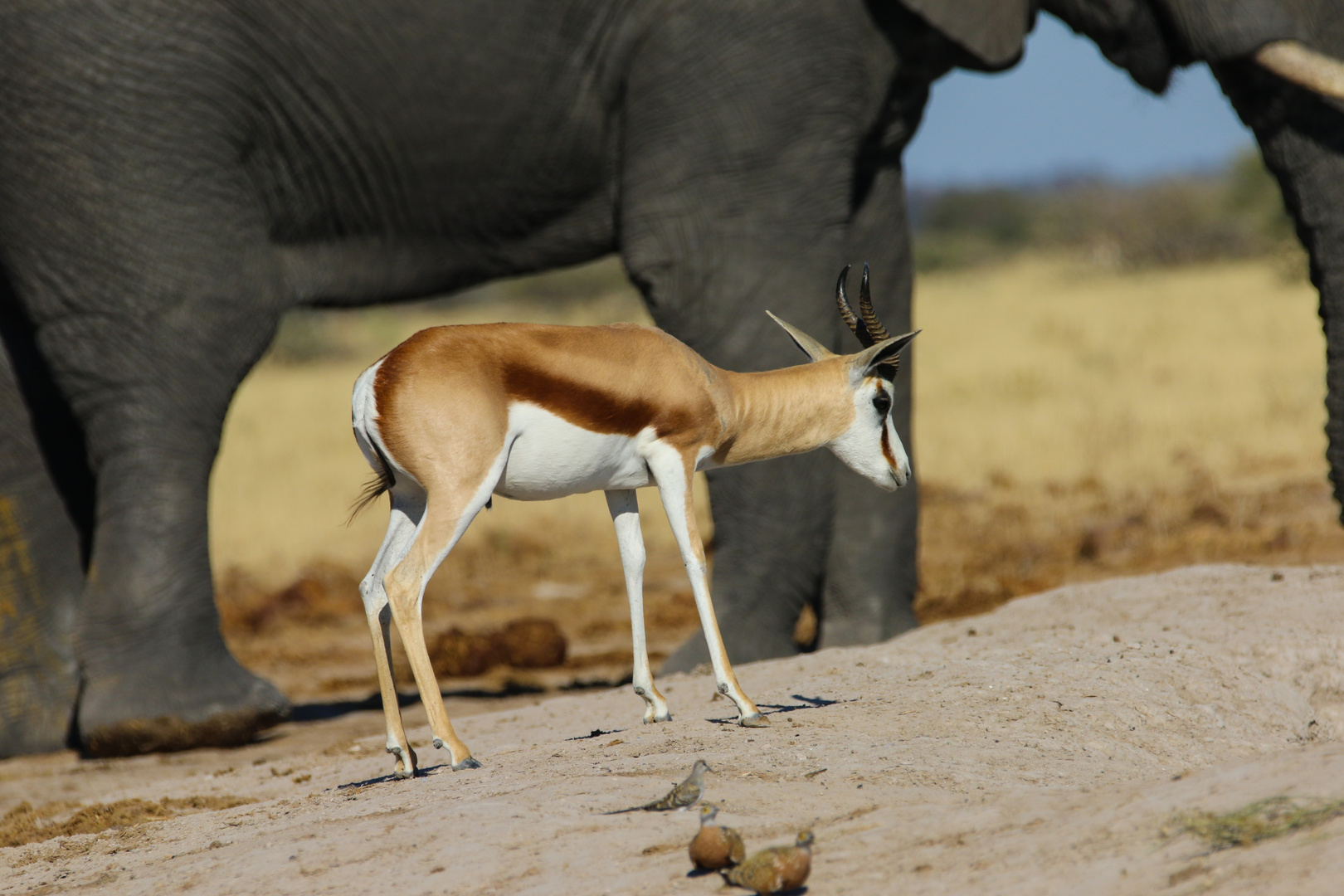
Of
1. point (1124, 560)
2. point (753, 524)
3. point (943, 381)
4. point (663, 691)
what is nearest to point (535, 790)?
point (663, 691)

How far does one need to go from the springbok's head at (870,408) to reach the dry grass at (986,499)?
3.74 metres

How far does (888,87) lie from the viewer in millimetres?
7430

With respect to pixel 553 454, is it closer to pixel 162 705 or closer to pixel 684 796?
pixel 684 796

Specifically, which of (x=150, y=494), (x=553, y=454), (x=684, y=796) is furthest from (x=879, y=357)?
(x=150, y=494)

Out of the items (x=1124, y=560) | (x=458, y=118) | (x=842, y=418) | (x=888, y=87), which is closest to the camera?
(x=842, y=418)

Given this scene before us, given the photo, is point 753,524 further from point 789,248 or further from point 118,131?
point 118,131

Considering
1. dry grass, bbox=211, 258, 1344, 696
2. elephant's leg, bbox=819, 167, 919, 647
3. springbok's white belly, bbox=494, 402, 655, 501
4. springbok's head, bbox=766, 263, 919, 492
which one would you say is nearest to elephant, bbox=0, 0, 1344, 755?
elephant's leg, bbox=819, 167, 919, 647

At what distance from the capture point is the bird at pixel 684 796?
377 cm

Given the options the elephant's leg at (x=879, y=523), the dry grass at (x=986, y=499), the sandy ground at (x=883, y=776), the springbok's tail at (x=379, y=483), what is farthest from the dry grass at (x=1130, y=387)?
the springbok's tail at (x=379, y=483)

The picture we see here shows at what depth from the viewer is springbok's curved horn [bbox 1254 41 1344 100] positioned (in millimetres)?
6770

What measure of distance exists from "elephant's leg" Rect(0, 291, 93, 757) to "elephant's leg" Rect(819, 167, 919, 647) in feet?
12.5

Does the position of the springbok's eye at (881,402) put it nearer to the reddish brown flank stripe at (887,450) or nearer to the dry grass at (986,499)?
the reddish brown flank stripe at (887,450)

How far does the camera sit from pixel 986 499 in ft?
45.3

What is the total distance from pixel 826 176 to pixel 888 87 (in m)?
0.64
